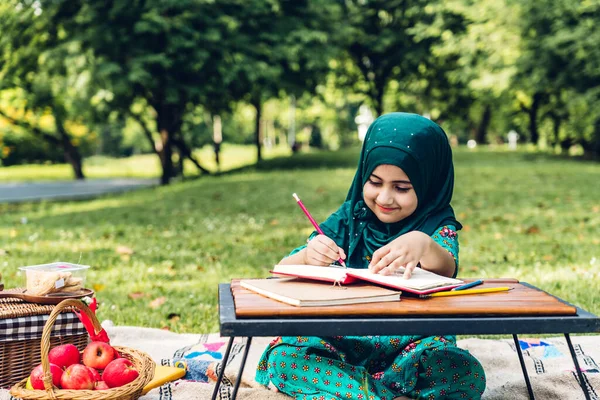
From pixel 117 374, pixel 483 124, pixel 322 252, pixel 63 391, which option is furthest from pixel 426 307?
pixel 483 124

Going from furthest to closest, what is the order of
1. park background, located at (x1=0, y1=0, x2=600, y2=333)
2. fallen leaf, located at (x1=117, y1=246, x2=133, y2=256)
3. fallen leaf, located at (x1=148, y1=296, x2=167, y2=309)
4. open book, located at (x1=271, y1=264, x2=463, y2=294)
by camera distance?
fallen leaf, located at (x1=117, y1=246, x2=133, y2=256), park background, located at (x1=0, y1=0, x2=600, y2=333), fallen leaf, located at (x1=148, y1=296, x2=167, y2=309), open book, located at (x1=271, y1=264, x2=463, y2=294)

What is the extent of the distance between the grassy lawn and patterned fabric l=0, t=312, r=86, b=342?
2.27 ft

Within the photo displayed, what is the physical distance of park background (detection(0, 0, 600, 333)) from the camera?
6316 mm

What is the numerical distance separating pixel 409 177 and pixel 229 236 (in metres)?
5.50

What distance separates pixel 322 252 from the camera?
8.91 ft

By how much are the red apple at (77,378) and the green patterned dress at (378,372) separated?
73cm

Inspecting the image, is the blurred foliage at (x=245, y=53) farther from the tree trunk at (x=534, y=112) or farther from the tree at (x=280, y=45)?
the tree trunk at (x=534, y=112)

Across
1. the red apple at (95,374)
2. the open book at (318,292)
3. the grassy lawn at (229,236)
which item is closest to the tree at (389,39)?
the grassy lawn at (229,236)

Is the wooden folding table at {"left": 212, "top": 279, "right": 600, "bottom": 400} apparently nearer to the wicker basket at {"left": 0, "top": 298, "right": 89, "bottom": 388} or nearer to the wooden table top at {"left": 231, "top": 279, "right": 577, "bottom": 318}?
the wooden table top at {"left": 231, "top": 279, "right": 577, "bottom": 318}

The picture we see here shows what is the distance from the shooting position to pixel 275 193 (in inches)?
493

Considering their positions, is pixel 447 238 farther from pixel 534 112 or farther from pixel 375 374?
pixel 534 112

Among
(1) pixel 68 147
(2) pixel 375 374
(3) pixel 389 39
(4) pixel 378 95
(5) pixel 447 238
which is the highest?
(3) pixel 389 39

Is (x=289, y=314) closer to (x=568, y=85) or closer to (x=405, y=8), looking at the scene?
(x=568, y=85)

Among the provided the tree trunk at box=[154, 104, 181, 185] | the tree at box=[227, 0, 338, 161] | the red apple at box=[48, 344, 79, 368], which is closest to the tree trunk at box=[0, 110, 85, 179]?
the tree trunk at box=[154, 104, 181, 185]
